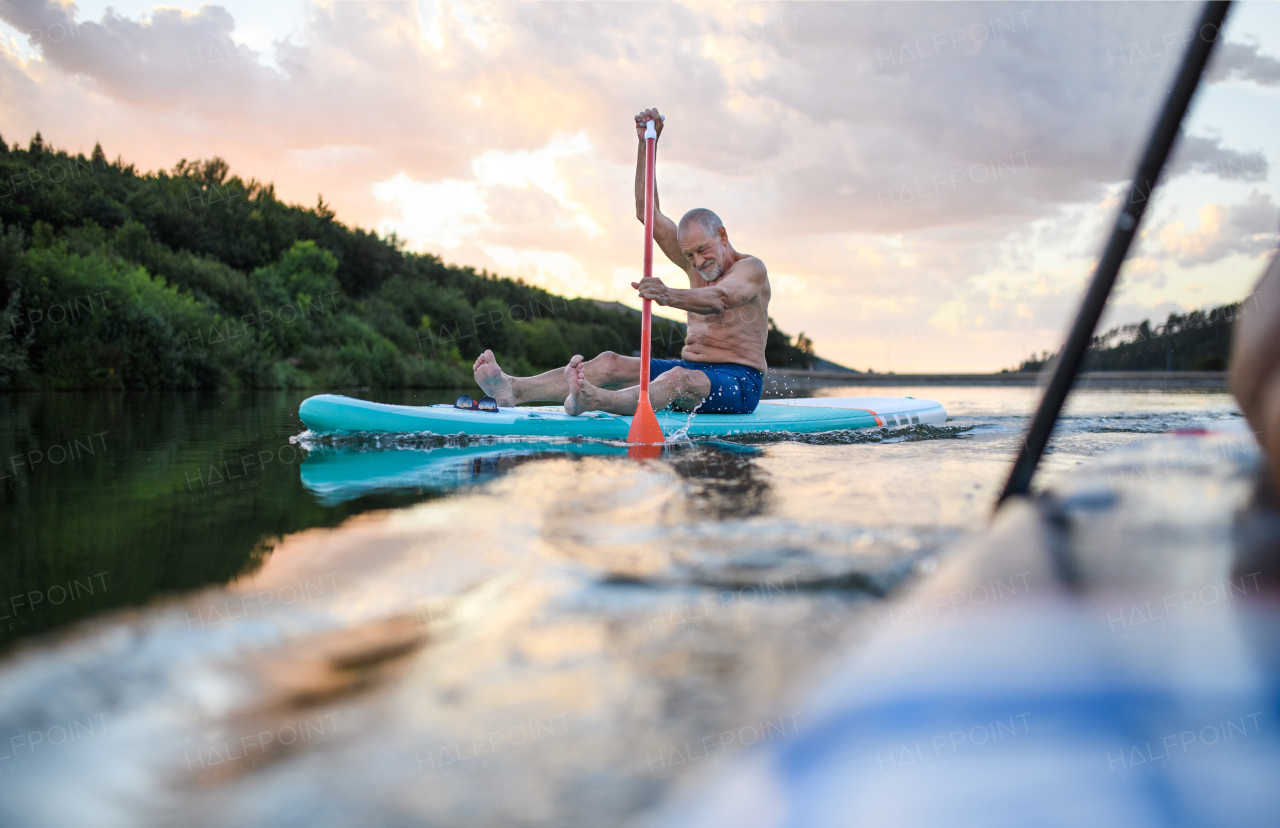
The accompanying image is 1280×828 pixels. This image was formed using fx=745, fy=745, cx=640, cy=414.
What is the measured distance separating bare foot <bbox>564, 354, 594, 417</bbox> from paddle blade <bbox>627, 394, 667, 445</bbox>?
37cm

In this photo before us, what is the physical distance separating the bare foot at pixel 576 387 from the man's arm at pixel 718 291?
0.62 metres

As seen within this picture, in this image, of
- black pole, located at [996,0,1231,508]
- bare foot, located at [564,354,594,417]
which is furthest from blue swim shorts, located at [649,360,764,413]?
black pole, located at [996,0,1231,508]

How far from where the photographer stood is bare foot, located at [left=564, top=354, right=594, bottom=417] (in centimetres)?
429

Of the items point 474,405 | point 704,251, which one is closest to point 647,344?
point 704,251

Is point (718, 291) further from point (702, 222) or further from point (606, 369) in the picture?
point (606, 369)

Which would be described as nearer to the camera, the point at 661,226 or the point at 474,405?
the point at 474,405

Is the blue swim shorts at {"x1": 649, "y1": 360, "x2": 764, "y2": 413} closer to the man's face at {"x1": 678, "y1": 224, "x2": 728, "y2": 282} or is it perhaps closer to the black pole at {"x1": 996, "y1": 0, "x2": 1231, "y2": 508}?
the man's face at {"x1": 678, "y1": 224, "x2": 728, "y2": 282}

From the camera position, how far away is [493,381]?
15.1ft

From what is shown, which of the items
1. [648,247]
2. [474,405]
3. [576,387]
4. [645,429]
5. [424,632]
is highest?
[648,247]

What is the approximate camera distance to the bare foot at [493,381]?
4559 mm

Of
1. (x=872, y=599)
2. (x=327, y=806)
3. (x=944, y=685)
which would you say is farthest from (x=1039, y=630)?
(x=327, y=806)

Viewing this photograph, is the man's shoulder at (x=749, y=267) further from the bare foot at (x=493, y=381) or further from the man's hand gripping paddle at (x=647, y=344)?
the bare foot at (x=493, y=381)

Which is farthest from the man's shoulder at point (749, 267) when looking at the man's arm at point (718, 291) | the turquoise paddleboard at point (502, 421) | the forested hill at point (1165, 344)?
the forested hill at point (1165, 344)

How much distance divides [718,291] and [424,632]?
3.45 m
